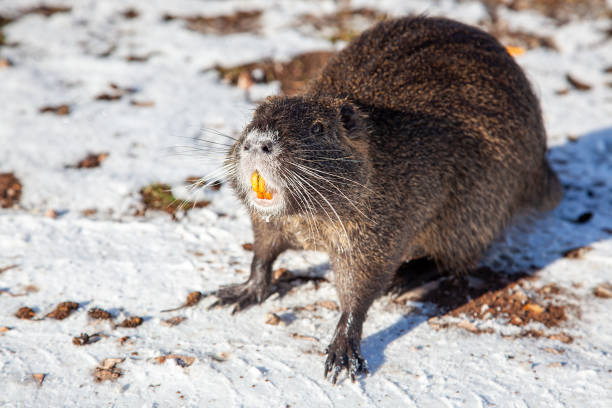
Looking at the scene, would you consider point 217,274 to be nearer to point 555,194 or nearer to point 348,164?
point 348,164

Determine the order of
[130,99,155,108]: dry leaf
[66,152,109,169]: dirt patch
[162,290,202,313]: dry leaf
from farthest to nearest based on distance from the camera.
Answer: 1. [130,99,155,108]: dry leaf
2. [66,152,109,169]: dirt patch
3. [162,290,202,313]: dry leaf

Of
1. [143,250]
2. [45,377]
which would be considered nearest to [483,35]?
A: [143,250]

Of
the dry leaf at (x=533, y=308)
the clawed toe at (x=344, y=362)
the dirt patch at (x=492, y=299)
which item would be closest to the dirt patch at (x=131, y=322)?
the clawed toe at (x=344, y=362)

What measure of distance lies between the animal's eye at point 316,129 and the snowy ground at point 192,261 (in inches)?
21.4

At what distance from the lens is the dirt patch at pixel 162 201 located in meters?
4.32

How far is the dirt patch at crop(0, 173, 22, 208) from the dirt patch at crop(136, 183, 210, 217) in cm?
89

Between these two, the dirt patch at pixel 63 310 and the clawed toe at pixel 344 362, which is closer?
the clawed toe at pixel 344 362

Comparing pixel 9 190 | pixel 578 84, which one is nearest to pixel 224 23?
pixel 9 190

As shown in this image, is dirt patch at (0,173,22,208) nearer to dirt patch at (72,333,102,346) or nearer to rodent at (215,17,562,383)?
dirt patch at (72,333,102,346)

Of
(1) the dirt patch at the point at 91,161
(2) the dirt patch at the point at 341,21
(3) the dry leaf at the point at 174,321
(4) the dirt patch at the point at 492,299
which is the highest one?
(2) the dirt patch at the point at 341,21

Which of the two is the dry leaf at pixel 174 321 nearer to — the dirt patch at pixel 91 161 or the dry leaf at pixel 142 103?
the dirt patch at pixel 91 161

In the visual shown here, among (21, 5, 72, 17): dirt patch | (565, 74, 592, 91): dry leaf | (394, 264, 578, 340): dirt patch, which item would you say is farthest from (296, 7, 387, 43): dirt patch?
(394, 264, 578, 340): dirt patch

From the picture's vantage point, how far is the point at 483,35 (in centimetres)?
408

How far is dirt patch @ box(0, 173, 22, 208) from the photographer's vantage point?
14.0 ft
